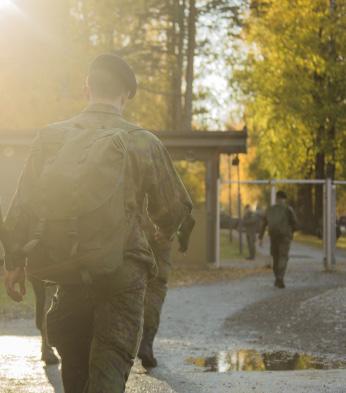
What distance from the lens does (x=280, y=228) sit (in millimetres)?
18547

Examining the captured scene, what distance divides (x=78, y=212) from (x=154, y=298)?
4680 millimetres

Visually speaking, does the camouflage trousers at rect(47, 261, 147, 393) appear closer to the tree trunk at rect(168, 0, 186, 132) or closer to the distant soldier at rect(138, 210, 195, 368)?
the distant soldier at rect(138, 210, 195, 368)

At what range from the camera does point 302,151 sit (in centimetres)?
4016

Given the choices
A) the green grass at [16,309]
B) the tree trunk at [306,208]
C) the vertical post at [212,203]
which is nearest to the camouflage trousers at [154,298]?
the green grass at [16,309]

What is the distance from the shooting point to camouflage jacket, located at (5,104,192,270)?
14.0 ft

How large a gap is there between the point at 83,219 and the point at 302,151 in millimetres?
36475

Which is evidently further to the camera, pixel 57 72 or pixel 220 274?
pixel 57 72

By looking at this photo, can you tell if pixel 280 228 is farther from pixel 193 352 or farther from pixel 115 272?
pixel 115 272

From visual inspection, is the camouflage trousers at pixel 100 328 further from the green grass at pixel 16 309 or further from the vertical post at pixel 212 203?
the vertical post at pixel 212 203

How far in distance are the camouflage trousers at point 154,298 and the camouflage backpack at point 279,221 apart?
9.84 metres

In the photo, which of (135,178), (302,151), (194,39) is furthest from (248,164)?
(135,178)

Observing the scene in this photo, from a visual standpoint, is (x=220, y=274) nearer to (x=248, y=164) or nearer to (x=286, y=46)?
(x=286, y=46)

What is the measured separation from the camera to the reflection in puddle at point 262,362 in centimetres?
924

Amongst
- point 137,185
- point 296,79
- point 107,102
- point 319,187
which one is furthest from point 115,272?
point 319,187
